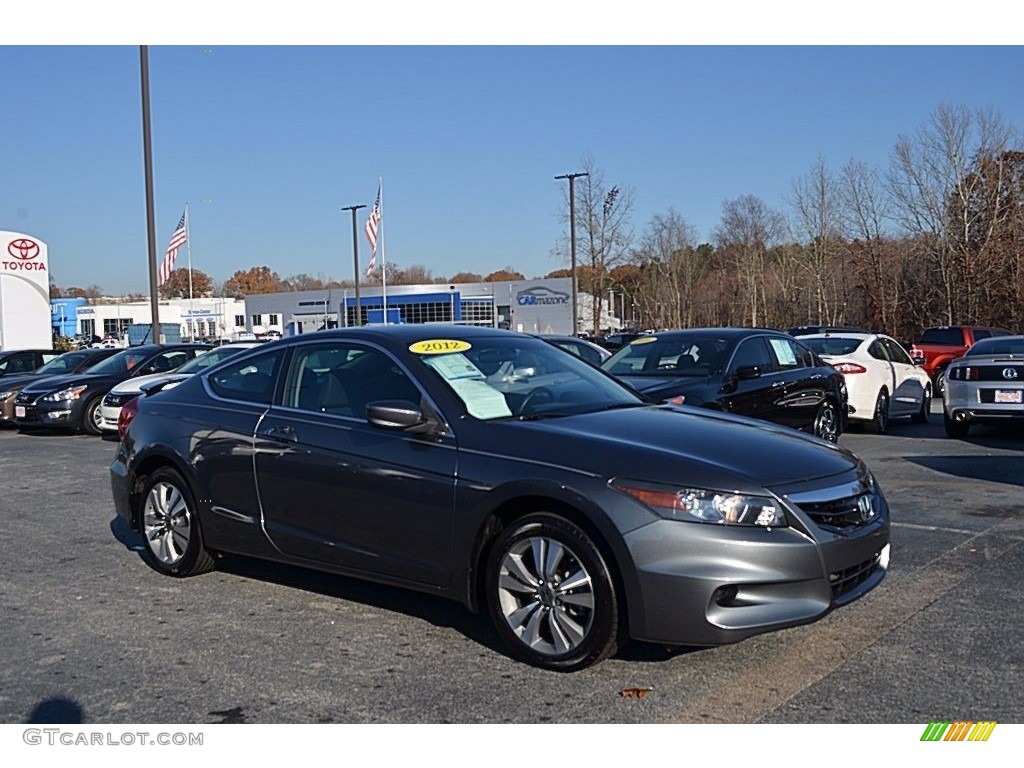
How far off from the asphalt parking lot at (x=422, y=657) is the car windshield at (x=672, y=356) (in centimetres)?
371

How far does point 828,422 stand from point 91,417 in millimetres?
11662

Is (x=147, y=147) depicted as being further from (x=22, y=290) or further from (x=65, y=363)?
(x=22, y=290)

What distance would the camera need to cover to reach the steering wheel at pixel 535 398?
5.40m

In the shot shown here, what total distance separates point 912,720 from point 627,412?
212 centimetres

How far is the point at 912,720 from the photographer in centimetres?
402

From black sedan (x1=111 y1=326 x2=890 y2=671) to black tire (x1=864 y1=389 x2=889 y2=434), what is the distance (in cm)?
926

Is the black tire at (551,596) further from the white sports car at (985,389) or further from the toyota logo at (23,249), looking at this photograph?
the toyota logo at (23,249)

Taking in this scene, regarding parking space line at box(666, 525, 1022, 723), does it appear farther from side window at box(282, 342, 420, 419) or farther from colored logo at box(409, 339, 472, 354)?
colored logo at box(409, 339, 472, 354)

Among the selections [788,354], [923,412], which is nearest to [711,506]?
[788,354]

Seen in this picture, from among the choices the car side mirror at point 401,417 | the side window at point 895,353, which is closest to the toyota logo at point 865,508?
the car side mirror at point 401,417

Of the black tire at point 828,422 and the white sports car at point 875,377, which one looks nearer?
the black tire at point 828,422

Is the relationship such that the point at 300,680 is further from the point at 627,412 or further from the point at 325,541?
the point at 627,412

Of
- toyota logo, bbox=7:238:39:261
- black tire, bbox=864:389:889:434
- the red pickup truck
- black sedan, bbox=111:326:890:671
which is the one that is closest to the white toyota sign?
toyota logo, bbox=7:238:39:261

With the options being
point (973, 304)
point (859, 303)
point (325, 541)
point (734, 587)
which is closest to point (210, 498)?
point (325, 541)
